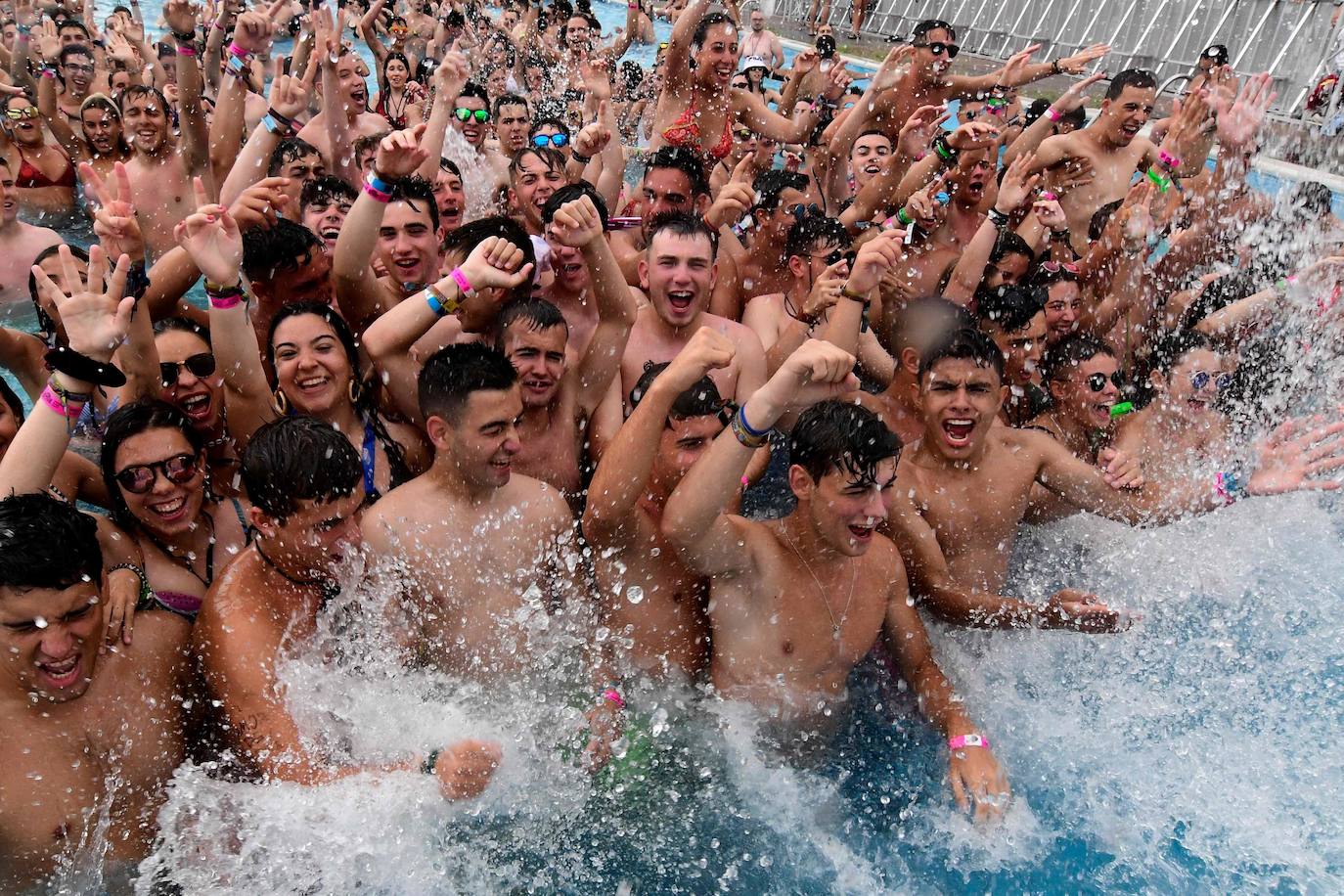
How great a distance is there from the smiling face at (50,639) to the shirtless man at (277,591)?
0.77 feet

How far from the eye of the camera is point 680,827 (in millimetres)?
3133

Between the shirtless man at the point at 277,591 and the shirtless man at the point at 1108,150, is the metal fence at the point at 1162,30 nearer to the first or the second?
the shirtless man at the point at 1108,150

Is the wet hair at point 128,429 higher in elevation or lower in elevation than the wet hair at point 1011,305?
lower

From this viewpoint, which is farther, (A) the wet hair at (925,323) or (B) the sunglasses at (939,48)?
(B) the sunglasses at (939,48)

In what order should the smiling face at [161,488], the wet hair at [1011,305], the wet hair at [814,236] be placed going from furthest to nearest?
the wet hair at [814,236], the wet hair at [1011,305], the smiling face at [161,488]

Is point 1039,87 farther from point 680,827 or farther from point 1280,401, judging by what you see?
point 680,827

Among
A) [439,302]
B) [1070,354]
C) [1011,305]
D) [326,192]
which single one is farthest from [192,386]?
[1070,354]

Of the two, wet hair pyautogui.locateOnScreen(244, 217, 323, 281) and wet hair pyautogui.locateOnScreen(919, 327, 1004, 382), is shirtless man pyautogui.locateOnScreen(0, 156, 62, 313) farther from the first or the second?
wet hair pyautogui.locateOnScreen(919, 327, 1004, 382)

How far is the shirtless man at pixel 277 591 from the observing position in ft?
8.44

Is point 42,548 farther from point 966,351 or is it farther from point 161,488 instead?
point 966,351

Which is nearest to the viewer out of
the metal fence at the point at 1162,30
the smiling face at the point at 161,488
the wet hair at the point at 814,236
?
the smiling face at the point at 161,488

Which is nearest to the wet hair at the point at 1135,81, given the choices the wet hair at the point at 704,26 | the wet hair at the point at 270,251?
the wet hair at the point at 704,26

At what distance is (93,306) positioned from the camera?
8.94 ft

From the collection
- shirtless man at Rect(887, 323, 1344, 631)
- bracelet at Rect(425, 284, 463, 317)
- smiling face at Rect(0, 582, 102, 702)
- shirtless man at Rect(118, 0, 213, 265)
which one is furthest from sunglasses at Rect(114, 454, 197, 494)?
shirtless man at Rect(118, 0, 213, 265)
